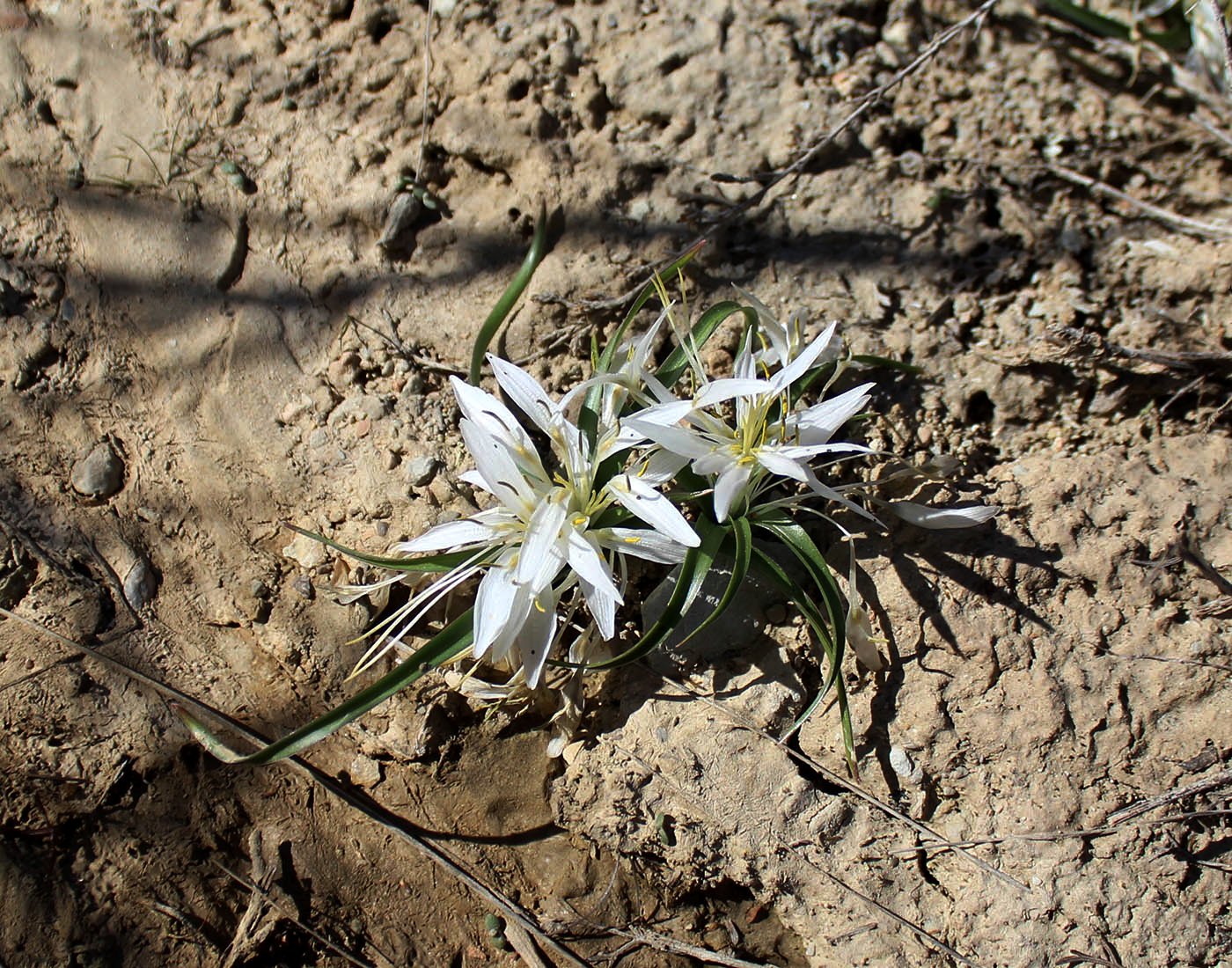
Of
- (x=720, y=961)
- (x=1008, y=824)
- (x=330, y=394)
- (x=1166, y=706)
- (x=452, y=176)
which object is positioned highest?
(x=452, y=176)

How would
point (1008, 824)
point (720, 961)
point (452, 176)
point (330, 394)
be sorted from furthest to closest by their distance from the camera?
point (452, 176)
point (330, 394)
point (720, 961)
point (1008, 824)

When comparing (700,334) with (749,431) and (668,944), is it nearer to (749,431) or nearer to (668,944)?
(749,431)

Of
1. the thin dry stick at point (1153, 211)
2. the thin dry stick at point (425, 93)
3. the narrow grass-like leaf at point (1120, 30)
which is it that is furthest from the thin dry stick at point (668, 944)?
the narrow grass-like leaf at point (1120, 30)

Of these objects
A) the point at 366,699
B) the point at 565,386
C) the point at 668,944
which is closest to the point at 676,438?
the point at 565,386

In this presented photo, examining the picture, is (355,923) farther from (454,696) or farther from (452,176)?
(452,176)

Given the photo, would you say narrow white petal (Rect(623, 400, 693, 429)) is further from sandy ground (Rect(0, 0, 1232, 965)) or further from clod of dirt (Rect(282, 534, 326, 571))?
clod of dirt (Rect(282, 534, 326, 571))

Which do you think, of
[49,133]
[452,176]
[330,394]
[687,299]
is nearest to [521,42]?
[452,176]

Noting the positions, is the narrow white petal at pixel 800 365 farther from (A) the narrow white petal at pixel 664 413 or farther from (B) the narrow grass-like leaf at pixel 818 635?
(B) the narrow grass-like leaf at pixel 818 635
